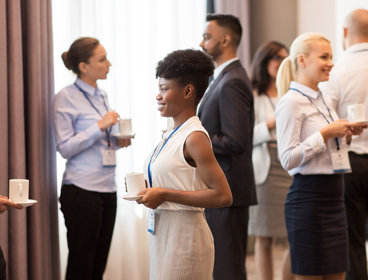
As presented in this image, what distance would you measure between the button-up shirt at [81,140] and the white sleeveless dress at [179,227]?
41.1 inches

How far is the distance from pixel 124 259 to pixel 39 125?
4.73 ft

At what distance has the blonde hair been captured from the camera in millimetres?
2920

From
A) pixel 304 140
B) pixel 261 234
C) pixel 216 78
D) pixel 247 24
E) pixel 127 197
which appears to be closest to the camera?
pixel 127 197

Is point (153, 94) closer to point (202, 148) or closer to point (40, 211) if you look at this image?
point (40, 211)

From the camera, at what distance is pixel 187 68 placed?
2055 millimetres

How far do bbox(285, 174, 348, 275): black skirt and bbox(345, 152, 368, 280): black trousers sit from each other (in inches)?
14.7

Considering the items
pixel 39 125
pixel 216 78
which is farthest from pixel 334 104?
pixel 39 125

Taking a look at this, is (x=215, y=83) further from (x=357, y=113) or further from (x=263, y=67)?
(x=263, y=67)

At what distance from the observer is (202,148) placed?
1.96 metres

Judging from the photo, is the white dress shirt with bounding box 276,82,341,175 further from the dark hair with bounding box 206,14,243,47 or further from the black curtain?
the black curtain

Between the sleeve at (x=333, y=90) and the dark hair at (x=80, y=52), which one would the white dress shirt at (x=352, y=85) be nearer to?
the sleeve at (x=333, y=90)

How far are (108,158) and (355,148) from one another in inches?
59.0

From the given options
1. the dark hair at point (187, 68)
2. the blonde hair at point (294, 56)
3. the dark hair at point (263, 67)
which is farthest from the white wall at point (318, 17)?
the dark hair at point (187, 68)

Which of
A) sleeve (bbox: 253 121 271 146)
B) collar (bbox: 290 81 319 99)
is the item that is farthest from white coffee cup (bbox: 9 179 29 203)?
sleeve (bbox: 253 121 271 146)
